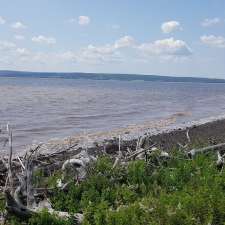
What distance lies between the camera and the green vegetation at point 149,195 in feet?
22.9

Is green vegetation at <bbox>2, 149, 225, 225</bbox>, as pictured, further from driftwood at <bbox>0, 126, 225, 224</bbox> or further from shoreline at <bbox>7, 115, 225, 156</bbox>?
shoreline at <bbox>7, 115, 225, 156</bbox>

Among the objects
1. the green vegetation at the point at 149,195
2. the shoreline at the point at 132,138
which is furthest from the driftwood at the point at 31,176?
the shoreline at the point at 132,138

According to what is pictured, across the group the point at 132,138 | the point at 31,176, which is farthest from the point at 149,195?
the point at 132,138

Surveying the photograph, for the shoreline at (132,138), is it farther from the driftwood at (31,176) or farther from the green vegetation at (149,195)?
the green vegetation at (149,195)

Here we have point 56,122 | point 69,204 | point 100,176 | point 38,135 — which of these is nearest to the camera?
point 69,204

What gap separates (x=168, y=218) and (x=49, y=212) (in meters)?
1.88

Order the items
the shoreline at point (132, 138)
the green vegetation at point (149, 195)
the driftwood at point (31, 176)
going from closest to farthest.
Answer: the green vegetation at point (149, 195) → the driftwood at point (31, 176) → the shoreline at point (132, 138)

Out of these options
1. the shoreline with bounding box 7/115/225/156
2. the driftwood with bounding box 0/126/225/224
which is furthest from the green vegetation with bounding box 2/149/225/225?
the shoreline with bounding box 7/115/225/156

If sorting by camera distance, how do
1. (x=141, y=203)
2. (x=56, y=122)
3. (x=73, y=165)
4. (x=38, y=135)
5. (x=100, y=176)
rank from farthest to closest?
(x=56, y=122) < (x=38, y=135) < (x=73, y=165) < (x=100, y=176) < (x=141, y=203)

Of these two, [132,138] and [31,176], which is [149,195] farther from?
[132,138]

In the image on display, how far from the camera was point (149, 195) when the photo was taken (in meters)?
8.42

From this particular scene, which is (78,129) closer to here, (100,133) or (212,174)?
(100,133)

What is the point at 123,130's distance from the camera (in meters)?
27.9

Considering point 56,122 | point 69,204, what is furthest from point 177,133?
point 69,204
